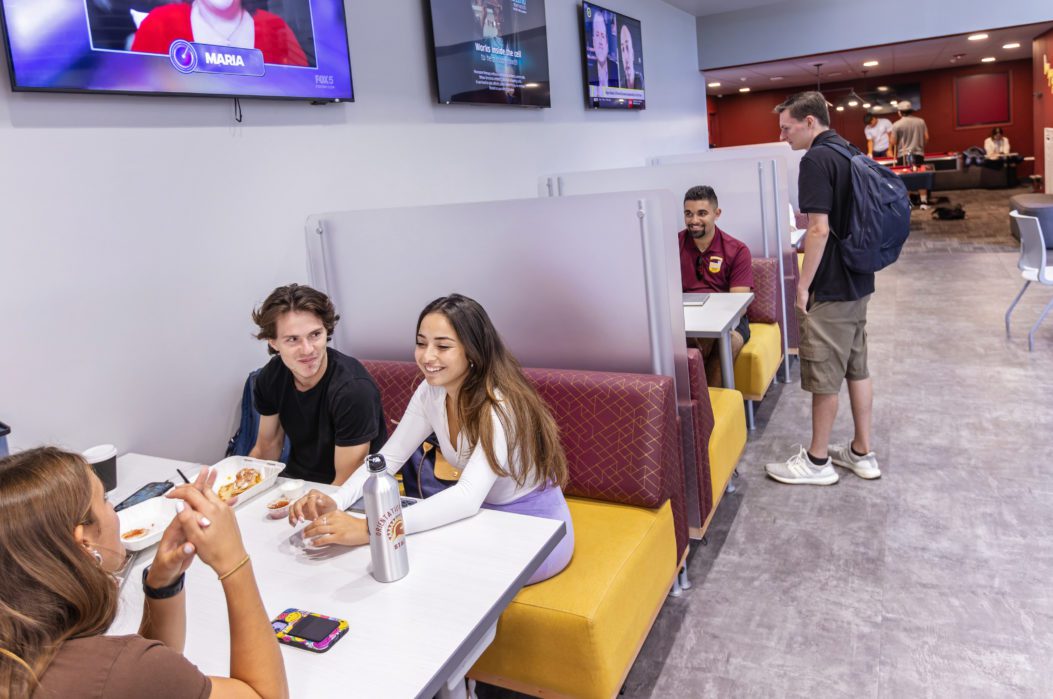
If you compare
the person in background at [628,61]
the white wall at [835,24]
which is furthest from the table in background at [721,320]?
the white wall at [835,24]

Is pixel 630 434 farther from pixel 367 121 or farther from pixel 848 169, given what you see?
pixel 367 121

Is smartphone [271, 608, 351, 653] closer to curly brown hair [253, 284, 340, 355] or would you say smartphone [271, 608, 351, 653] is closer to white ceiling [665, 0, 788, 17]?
curly brown hair [253, 284, 340, 355]

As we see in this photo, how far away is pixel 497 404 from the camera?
1.84 meters

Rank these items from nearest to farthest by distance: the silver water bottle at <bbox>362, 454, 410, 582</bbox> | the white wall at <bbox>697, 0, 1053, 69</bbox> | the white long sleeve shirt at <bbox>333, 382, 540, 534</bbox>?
the silver water bottle at <bbox>362, 454, 410, 582</bbox>
the white long sleeve shirt at <bbox>333, 382, 540, 534</bbox>
the white wall at <bbox>697, 0, 1053, 69</bbox>

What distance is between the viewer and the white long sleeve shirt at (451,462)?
166 centimetres

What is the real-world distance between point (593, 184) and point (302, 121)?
179 centimetres

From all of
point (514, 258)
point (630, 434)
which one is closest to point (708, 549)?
point (630, 434)

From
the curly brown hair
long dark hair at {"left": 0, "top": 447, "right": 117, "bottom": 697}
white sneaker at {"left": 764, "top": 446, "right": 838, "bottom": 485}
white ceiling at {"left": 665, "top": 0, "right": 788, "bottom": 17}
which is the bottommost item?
white sneaker at {"left": 764, "top": 446, "right": 838, "bottom": 485}

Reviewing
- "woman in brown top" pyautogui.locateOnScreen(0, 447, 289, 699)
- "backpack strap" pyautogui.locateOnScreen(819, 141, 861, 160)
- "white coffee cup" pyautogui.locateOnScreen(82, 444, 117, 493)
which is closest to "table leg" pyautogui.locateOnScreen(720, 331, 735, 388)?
"backpack strap" pyautogui.locateOnScreen(819, 141, 861, 160)

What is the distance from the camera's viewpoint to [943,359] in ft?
15.5

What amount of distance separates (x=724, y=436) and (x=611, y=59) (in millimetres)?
4068

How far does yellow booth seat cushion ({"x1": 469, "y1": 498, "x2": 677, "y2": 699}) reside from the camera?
1789mm

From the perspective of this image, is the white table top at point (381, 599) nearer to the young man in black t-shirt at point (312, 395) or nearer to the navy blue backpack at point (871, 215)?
the young man in black t-shirt at point (312, 395)

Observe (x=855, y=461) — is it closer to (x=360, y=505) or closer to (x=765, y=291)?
(x=765, y=291)
